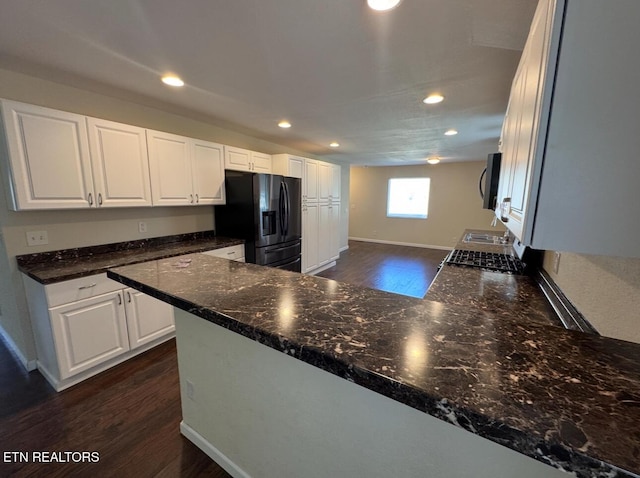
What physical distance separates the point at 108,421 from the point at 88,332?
71 centimetres

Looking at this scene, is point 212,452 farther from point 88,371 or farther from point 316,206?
point 316,206

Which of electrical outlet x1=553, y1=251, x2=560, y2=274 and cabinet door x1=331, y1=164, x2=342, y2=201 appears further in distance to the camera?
cabinet door x1=331, y1=164, x2=342, y2=201

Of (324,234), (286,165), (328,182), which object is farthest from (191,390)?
(328,182)

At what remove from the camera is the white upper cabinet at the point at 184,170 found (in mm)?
2676

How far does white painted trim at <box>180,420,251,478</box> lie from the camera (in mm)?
1344

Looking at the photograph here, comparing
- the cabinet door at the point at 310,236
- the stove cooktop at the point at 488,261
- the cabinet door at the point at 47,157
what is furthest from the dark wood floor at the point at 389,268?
the cabinet door at the point at 47,157

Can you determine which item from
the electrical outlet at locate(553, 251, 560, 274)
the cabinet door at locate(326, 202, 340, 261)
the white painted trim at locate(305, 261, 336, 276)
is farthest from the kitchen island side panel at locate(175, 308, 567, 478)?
the cabinet door at locate(326, 202, 340, 261)

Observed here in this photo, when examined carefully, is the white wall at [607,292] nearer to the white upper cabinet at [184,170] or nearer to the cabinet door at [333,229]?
the white upper cabinet at [184,170]

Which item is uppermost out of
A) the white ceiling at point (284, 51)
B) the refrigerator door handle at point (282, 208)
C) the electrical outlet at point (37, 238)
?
the white ceiling at point (284, 51)

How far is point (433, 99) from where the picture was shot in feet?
7.92

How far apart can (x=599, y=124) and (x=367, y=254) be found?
248 inches

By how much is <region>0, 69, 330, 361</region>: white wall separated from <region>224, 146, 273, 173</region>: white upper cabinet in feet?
1.54

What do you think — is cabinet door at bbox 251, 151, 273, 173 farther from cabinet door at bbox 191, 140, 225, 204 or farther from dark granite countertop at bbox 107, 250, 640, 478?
dark granite countertop at bbox 107, 250, 640, 478

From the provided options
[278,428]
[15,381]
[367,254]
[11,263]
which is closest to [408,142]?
[367,254]
